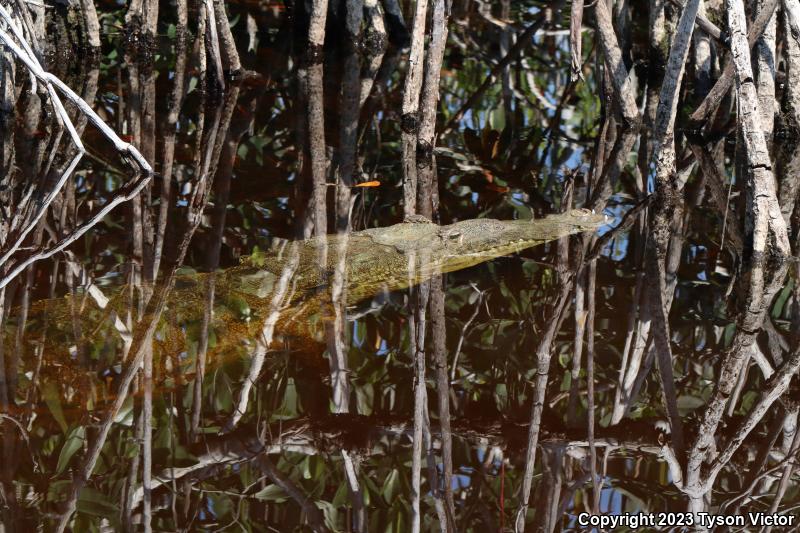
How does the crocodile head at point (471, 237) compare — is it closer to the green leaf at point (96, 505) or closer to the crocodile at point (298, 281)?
the crocodile at point (298, 281)

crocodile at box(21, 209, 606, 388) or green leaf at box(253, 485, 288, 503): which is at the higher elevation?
crocodile at box(21, 209, 606, 388)

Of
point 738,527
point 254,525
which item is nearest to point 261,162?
point 254,525

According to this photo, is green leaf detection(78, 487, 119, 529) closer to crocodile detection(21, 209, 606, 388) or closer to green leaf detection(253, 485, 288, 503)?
green leaf detection(253, 485, 288, 503)

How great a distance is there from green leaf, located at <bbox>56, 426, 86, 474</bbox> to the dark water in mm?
12

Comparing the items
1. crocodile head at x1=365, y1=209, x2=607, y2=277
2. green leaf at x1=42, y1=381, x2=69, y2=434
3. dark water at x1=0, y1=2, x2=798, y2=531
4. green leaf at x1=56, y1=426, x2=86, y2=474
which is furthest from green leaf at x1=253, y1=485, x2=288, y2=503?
crocodile head at x1=365, y1=209, x2=607, y2=277

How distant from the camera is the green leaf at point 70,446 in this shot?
2518mm

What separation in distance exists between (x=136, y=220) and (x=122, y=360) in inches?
42.9

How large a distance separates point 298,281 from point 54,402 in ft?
3.90

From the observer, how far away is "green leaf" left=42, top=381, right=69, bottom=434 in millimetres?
2728

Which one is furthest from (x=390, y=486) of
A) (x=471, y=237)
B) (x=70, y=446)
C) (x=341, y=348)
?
(x=471, y=237)

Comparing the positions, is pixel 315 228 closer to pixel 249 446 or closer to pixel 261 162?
pixel 261 162

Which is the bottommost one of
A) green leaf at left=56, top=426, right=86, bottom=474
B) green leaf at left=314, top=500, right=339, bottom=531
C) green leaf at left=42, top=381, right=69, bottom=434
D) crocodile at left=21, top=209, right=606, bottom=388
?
green leaf at left=314, top=500, right=339, bottom=531

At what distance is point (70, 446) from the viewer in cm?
261

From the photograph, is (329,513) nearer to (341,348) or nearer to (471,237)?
(341,348)
